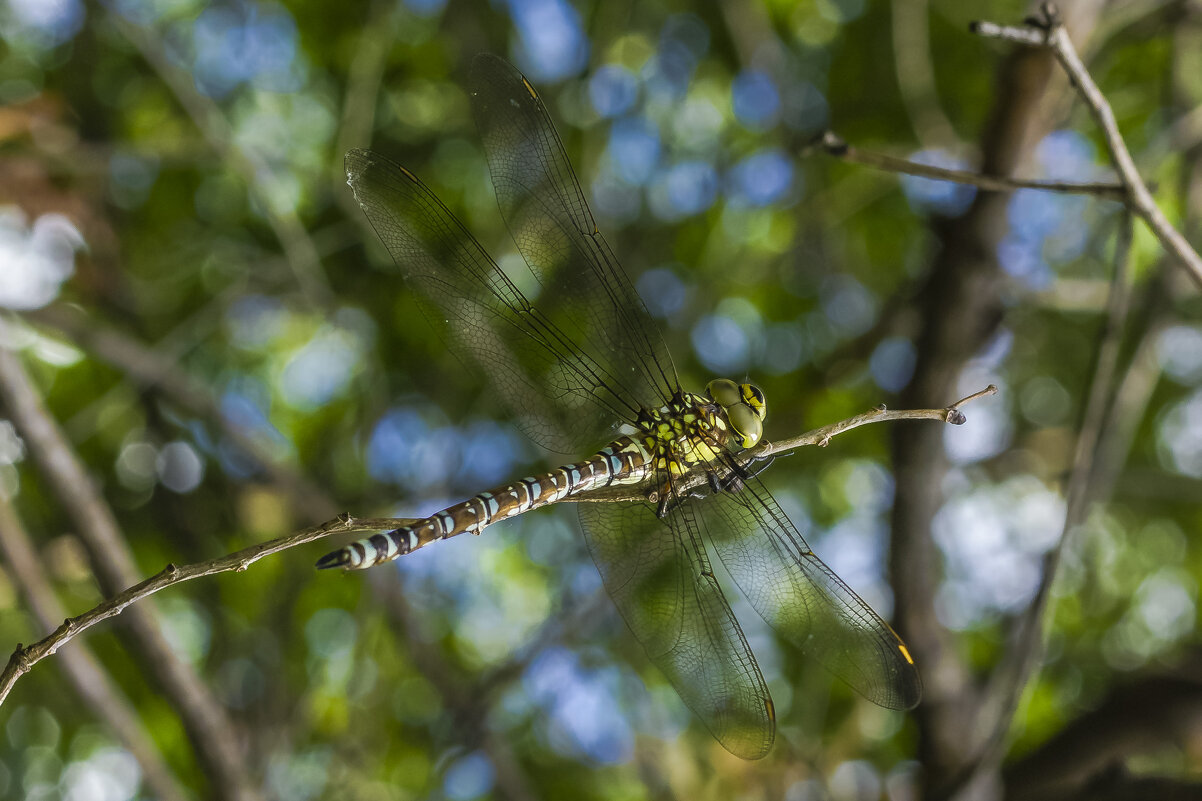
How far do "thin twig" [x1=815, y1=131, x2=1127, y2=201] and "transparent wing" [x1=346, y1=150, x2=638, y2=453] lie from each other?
94 cm

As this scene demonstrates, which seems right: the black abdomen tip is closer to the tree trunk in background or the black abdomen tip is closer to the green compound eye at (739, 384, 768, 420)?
the green compound eye at (739, 384, 768, 420)

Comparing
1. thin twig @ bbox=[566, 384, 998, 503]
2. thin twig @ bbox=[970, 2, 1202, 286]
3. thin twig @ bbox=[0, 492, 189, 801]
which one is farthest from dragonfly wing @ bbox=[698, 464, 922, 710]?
thin twig @ bbox=[0, 492, 189, 801]

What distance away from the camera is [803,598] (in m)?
2.01

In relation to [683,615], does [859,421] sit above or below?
below

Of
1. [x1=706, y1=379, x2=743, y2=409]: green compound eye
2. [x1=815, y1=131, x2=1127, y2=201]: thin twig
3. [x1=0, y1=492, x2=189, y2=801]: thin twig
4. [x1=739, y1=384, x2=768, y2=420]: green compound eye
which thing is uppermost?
[x1=0, y1=492, x2=189, y2=801]: thin twig

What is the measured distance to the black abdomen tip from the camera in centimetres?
140

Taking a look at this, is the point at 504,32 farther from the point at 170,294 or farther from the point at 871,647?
the point at 871,647

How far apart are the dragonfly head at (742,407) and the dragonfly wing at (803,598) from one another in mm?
268

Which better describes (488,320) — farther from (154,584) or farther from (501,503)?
(154,584)

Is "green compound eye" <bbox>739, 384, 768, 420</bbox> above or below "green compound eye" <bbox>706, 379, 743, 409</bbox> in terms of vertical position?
below

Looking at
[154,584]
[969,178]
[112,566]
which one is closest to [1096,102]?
[969,178]

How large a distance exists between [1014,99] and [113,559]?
3488 millimetres

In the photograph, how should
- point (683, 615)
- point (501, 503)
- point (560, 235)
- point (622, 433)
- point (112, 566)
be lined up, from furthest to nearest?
point (112, 566)
point (622, 433)
point (560, 235)
point (683, 615)
point (501, 503)

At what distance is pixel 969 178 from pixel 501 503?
1316mm
